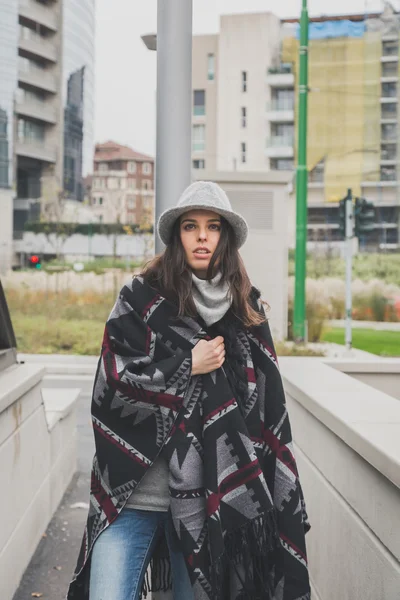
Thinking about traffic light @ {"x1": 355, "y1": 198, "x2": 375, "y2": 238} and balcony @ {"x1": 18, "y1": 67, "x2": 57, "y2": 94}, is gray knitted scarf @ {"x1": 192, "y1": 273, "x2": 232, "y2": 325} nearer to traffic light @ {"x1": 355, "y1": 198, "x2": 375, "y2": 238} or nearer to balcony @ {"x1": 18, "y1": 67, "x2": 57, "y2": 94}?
traffic light @ {"x1": 355, "y1": 198, "x2": 375, "y2": 238}

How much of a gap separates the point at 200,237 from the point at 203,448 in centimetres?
60

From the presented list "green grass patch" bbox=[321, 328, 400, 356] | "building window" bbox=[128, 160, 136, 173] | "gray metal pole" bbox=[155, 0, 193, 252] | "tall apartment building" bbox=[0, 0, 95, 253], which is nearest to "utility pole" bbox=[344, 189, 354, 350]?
"green grass patch" bbox=[321, 328, 400, 356]

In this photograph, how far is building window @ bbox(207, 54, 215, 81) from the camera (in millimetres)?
55812

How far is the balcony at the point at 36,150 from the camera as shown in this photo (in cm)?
4464

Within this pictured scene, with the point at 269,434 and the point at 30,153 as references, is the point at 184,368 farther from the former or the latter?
the point at 30,153

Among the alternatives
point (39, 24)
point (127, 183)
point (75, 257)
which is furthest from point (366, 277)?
point (39, 24)

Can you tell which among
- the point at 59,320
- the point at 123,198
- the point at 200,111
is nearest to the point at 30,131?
the point at 200,111

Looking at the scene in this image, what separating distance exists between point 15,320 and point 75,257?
16.3ft

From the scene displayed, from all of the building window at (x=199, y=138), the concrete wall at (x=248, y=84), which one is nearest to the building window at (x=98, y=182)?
the concrete wall at (x=248, y=84)

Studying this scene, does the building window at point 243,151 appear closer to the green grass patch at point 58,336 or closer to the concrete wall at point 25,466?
the green grass patch at point 58,336

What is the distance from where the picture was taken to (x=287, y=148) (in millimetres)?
56438

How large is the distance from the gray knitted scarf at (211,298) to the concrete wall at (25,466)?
4.81ft

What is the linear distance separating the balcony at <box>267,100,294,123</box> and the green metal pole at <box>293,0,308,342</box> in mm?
42845

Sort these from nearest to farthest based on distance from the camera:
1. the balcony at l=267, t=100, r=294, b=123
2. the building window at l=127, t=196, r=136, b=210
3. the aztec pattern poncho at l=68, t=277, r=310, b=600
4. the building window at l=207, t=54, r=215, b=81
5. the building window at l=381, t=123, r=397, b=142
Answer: the aztec pattern poncho at l=68, t=277, r=310, b=600 < the building window at l=381, t=123, r=397, b=142 < the building window at l=127, t=196, r=136, b=210 < the building window at l=207, t=54, r=215, b=81 < the balcony at l=267, t=100, r=294, b=123
